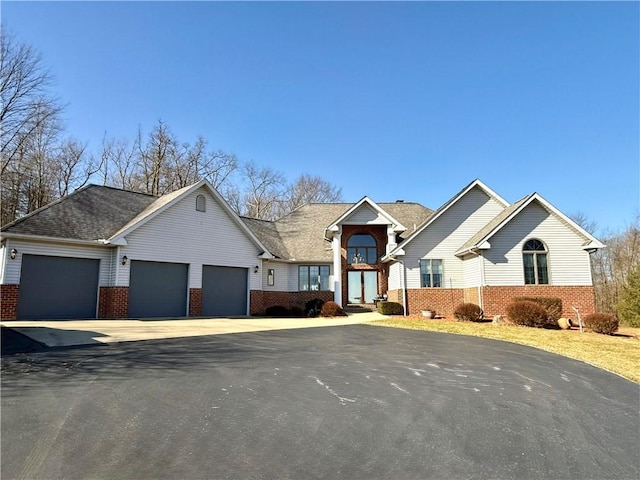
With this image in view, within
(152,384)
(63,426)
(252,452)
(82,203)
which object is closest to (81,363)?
(152,384)

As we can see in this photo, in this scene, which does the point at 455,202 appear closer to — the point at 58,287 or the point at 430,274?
the point at 430,274

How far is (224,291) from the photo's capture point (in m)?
21.5

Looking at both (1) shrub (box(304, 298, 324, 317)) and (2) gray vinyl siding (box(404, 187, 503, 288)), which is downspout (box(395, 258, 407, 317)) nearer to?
(2) gray vinyl siding (box(404, 187, 503, 288))

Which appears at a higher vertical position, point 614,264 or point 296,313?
point 614,264

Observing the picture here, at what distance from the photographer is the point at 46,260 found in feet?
52.9

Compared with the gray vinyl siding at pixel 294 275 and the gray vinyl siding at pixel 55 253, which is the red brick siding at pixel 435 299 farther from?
the gray vinyl siding at pixel 55 253

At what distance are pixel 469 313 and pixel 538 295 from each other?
4004 mm

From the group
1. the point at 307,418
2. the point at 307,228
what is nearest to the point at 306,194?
the point at 307,228

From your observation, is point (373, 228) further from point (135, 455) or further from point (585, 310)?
point (135, 455)

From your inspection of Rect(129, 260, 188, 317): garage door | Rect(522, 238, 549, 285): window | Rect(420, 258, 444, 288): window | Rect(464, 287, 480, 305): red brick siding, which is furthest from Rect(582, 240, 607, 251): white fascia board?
Rect(129, 260, 188, 317): garage door

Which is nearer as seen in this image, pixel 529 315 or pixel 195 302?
pixel 529 315

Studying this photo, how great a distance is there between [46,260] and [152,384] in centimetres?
1343

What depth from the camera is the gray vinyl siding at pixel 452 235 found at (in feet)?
72.2

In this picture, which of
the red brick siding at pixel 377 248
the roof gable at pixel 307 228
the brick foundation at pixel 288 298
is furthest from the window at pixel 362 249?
the brick foundation at pixel 288 298
